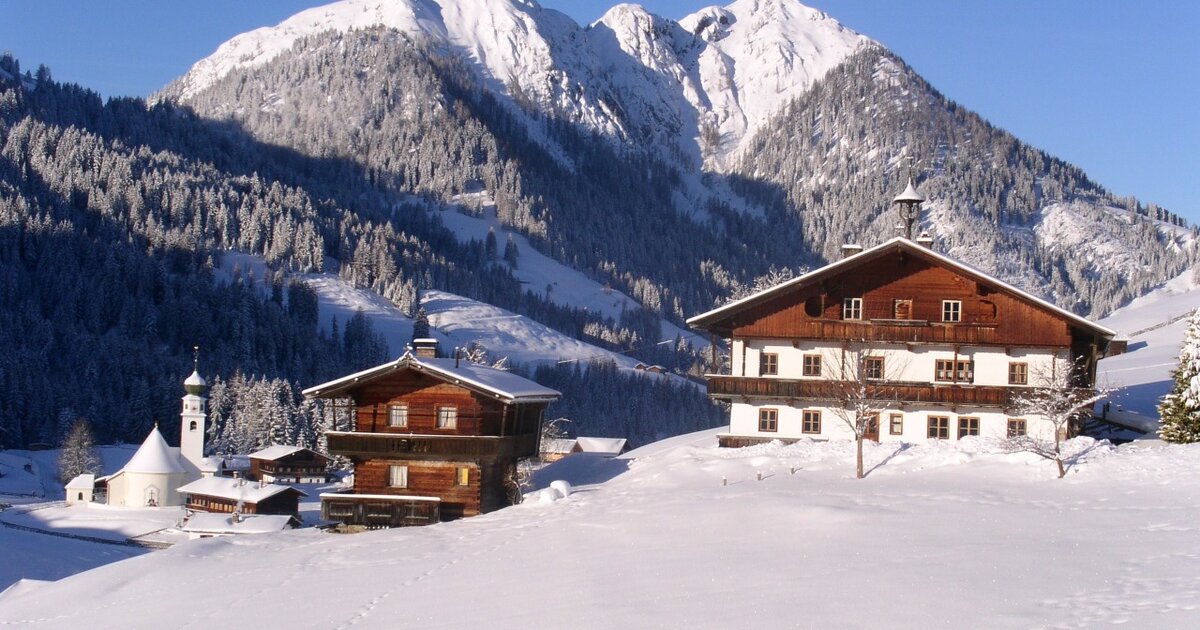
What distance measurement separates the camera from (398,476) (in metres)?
45.8

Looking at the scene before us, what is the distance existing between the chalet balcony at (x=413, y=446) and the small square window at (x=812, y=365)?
12.0 m

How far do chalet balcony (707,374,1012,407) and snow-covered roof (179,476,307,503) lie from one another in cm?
4985

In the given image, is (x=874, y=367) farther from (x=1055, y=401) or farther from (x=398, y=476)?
(x=398, y=476)

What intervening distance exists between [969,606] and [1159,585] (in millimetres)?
3409

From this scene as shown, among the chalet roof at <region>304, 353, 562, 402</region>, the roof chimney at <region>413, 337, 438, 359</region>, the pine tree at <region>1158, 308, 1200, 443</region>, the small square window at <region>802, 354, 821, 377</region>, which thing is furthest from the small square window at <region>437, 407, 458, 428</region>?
the pine tree at <region>1158, 308, 1200, 443</region>

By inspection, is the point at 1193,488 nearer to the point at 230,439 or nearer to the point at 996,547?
the point at 996,547

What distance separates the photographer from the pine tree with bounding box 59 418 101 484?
119 meters

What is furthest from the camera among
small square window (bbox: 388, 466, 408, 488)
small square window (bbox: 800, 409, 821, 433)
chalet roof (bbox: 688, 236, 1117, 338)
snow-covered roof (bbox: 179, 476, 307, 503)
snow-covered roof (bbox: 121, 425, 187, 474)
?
snow-covered roof (bbox: 121, 425, 187, 474)

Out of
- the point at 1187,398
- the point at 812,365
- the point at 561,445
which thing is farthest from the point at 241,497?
the point at 1187,398

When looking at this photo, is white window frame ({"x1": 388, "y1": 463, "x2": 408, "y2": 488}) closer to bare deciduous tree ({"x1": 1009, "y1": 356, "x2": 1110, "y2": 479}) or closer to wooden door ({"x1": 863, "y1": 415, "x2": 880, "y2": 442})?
wooden door ({"x1": 863, "y1": 415, "x2": 880, "y2": 442})

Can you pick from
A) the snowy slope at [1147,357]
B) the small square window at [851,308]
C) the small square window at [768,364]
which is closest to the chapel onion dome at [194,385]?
the snowy slope at [1147,357]

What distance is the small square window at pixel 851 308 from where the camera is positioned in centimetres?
4847

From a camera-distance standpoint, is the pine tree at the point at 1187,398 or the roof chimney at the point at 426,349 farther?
the roof chimney at the point at 426,349

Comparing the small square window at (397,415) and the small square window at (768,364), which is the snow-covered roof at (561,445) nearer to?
the small square window at (768,364)
